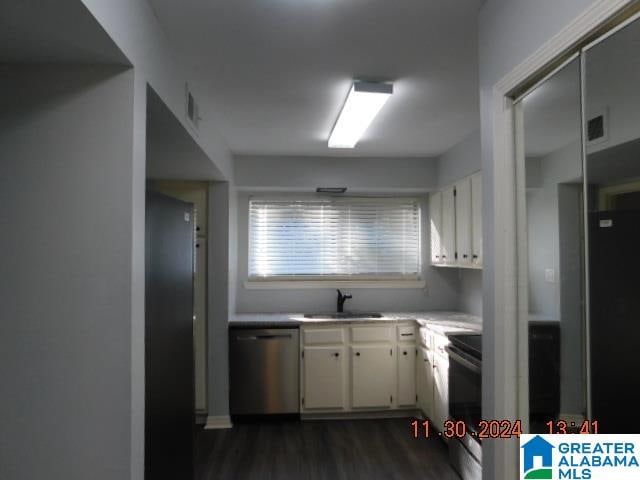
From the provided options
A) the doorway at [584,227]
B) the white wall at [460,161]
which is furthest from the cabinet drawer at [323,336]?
the doorway at [584,227]

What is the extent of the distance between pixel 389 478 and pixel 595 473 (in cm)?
189

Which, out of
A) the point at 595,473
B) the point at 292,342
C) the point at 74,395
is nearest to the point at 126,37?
the point at 74,395

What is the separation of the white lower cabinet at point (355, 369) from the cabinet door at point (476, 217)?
1056 mm

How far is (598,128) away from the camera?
3.37 feet

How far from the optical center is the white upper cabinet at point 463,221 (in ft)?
10.6

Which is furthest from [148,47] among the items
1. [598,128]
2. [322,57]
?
[598,128]

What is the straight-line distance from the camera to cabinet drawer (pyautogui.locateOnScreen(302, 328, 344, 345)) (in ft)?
11.7

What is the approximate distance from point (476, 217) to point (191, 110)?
225 centimetres

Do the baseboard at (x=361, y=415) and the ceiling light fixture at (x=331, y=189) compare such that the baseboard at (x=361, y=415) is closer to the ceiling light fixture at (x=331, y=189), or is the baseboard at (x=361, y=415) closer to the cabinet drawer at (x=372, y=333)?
the cabinet drawer at (x=372, y=333)

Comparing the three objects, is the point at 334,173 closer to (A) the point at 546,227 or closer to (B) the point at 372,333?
(B) the point at 372,333

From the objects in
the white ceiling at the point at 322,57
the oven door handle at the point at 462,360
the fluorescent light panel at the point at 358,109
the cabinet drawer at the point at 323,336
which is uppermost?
the white ceiling at the point at 322,57

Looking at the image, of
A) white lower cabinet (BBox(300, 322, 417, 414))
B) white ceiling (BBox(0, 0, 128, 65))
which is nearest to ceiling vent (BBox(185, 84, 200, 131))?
white ceiling (BBox(0, 0, 128, 65))

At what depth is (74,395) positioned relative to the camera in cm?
125

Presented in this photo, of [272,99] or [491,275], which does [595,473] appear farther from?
[272,99]
